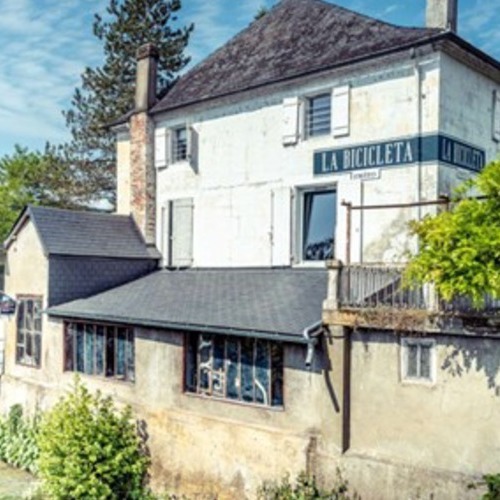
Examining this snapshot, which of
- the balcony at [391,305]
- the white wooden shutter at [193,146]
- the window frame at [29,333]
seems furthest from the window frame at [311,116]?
the window frame at [29,333]

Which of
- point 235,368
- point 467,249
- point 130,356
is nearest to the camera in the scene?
point 467,249

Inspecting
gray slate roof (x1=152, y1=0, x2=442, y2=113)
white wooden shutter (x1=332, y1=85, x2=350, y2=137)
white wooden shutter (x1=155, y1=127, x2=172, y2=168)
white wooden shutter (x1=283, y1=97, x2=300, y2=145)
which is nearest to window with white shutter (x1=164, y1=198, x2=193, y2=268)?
white wooden shutter (x1=155, y1=127, x2=172, y2=168)

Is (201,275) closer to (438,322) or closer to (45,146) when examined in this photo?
(438,322)

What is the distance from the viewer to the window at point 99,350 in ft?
46.5

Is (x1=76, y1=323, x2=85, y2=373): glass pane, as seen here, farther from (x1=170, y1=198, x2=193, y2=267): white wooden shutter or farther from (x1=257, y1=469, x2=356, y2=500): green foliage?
(x1=257, y1=469, x2=356, y2=500): green foliage

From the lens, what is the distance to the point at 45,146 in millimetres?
35906

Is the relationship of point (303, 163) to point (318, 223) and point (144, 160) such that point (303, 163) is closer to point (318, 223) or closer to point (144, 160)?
point (318, 223)

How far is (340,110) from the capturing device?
13914 mm

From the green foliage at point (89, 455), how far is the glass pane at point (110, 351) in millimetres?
1508

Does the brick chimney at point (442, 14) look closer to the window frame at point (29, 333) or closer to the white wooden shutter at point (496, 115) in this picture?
the white wooden shutter at point (496, 115)

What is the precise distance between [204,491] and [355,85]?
917 centimetres

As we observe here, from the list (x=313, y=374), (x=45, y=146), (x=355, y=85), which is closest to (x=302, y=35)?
(x=355, y=85)

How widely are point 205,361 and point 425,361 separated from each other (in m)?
4.73

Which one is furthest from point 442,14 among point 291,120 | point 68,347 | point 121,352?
point 68,347
